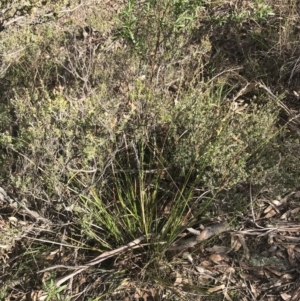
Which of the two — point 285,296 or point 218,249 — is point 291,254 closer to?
point 285,296

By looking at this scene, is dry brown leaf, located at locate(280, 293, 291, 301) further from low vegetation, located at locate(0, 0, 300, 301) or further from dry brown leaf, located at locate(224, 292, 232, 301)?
dry brown leaf, located at locate(224, 292, 232, 301)

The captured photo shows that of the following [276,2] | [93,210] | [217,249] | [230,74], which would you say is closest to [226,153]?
[217,249]

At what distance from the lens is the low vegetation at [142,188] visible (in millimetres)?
2135

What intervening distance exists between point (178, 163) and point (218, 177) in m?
0.21

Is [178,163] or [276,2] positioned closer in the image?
[178,163]

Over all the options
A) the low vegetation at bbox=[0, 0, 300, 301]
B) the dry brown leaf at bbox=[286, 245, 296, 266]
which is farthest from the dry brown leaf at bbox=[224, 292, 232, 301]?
the dry brown leaf at bbox=[286, 245, 296, 266]

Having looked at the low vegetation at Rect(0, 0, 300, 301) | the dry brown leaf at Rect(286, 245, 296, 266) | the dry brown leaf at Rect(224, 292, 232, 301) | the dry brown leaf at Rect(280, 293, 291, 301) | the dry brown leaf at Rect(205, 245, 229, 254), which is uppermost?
the low vegetation at Rect(0, 0, 300, 301)

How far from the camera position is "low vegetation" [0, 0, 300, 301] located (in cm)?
213

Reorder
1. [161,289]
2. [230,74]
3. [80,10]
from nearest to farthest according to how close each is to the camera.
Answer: [161,289] < [230,74] < [80,10]

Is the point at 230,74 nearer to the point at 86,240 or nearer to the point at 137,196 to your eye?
the point at 137,196

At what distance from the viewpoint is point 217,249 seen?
2.31 m

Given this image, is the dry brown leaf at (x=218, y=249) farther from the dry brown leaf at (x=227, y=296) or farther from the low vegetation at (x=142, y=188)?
the dry brown leaf at (x=227, y=296)

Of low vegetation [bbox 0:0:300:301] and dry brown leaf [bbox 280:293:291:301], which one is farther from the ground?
low vegetation [bbox 0:0:300:301]

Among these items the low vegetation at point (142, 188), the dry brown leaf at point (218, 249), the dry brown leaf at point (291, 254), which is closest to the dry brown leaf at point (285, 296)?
the low vegetation at point (142, 188)
